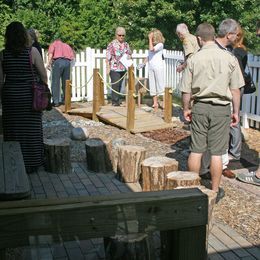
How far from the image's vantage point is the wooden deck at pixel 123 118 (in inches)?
343

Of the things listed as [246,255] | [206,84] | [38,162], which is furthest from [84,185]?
[246,255]

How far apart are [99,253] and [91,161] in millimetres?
2576

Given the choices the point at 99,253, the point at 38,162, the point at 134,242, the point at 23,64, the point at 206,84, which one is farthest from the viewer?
the point at 38,162

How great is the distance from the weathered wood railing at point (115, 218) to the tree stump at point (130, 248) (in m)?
0.57

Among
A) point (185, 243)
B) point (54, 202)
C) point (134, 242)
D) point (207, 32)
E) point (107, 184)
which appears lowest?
point (107, 184)

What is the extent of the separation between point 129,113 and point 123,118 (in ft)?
3.16

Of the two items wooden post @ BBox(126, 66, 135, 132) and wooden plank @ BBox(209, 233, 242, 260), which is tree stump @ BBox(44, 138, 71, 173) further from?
wooden plank @ BBox(209, 233, 242, 260)

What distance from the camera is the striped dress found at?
549 centimetres

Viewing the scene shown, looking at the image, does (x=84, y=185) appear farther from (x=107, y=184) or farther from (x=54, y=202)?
(x=54, y=202)

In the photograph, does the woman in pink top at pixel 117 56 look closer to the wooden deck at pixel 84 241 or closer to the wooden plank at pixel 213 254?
the wooden deck at pixel 84 241

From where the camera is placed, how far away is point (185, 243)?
1819 millimetres

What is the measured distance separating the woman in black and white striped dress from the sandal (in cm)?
244

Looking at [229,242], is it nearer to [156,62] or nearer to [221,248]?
[221,248]

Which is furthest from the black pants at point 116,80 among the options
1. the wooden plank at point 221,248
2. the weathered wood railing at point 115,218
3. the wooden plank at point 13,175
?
the weathered wood railing at point 115,218
